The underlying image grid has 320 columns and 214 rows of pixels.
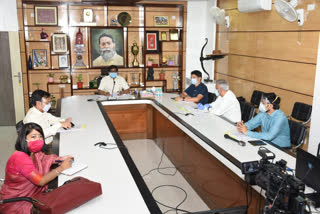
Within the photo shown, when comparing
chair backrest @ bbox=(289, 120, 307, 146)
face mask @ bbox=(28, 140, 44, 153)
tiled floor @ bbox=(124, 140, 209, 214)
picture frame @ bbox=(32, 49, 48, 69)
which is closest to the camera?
face mask @ bbox=(28, 140, 44, 153)

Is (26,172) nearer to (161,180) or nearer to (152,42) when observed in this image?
(161,180)

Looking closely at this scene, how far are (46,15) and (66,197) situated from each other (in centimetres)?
589

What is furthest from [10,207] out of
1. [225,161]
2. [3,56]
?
[3,56]

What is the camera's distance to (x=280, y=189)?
6.72 ft

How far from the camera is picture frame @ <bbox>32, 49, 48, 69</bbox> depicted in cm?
723

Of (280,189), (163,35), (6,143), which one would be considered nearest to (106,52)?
(163,35)

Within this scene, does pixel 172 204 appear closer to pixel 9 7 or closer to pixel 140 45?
pixel 140 45

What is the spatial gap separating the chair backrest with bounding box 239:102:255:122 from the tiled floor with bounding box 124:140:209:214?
130cm

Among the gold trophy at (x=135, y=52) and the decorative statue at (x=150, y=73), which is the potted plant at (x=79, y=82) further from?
the decorative statue at (x=150, y=73)

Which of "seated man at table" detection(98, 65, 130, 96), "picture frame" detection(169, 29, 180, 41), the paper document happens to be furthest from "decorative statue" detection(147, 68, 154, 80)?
the paper document

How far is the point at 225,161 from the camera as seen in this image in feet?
9.95

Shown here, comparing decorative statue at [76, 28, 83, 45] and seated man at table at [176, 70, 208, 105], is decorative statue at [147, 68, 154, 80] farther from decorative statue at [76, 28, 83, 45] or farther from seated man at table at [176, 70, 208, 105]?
seated man at table at [176, 70, 208, 105]

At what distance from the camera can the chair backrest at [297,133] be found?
12.1ft

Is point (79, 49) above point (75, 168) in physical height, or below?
above
